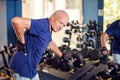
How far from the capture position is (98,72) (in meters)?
3.24

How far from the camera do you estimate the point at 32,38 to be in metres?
2.14

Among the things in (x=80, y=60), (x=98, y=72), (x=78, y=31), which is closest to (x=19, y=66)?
(x=98, y=72)

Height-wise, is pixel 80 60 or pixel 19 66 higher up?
pixel 19 66

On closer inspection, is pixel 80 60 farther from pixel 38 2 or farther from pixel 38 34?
pixel 38 2

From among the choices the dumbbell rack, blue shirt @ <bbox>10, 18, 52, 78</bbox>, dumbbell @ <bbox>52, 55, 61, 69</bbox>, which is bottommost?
the dumbbell rack

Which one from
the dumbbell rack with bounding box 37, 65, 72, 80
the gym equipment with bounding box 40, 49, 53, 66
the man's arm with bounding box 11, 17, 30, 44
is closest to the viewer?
the man's arm with bounding box 11, 17, 30, 44

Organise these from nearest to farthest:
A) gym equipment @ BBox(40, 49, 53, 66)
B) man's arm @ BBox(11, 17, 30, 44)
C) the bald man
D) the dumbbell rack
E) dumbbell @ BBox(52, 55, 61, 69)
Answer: man's arm @ BBox(11, 17, 30, 44) < the bald man < the dumbbell rack < dumbbell @ BBox(52, 55, 61, 69) < gym equipment @ BBox(40, 49, 53, 66)

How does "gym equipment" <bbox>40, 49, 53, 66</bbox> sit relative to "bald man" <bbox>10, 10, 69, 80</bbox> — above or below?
below

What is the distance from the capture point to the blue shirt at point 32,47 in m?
2.11

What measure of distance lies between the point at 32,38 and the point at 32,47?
8 cm

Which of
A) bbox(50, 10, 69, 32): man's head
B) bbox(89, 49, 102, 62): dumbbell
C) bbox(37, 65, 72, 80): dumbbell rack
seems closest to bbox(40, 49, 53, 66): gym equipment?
bbox(37, 65, 72, 80): dumbbell rack

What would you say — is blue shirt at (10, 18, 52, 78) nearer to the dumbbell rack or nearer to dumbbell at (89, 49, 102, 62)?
the dumbbell rack

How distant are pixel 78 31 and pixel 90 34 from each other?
1.42ft

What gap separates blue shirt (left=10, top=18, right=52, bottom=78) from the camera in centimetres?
211
